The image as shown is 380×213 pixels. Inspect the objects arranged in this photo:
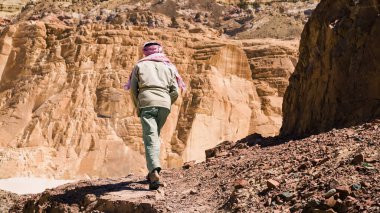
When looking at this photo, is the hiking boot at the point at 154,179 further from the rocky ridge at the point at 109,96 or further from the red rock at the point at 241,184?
the rocky ridge at the point at 109,96

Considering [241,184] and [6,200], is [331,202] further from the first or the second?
[6,200]

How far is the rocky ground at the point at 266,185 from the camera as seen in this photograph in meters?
4.81

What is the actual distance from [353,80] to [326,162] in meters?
3.47

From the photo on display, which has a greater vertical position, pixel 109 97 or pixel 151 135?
pixel 151 135

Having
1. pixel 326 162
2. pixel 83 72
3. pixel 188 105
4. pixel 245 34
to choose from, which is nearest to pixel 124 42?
pixel 83 72

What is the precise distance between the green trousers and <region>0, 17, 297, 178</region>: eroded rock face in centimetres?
1962

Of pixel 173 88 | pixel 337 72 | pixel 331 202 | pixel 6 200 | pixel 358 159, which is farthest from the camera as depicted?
pixel 6 200

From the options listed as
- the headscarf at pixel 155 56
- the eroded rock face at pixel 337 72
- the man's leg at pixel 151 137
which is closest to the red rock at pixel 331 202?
the man's leg at pixel 151 137

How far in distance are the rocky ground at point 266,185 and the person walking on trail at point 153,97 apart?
34 cm

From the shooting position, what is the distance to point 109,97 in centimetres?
2961

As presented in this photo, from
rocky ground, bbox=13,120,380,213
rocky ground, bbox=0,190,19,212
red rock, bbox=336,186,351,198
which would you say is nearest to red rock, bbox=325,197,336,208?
rocky ground, bbox=13,120,380,213

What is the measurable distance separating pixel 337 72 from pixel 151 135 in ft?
13.1

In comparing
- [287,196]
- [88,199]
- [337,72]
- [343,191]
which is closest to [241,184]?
[287,196]

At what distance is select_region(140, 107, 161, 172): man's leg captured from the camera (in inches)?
257
